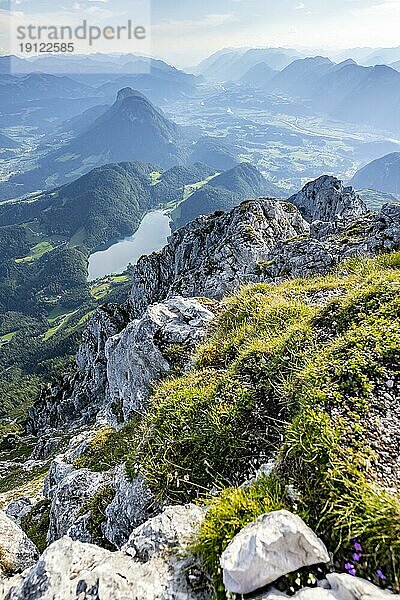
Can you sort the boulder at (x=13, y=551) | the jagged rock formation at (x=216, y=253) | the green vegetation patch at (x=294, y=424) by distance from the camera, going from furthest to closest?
the jagged rock formation at (x=216, y=253) < the boulder at (x=13, y=551) < the green vegetation patch at (x=294, y=424)

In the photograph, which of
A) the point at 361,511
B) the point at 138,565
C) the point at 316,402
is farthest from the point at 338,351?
the point at 138,565

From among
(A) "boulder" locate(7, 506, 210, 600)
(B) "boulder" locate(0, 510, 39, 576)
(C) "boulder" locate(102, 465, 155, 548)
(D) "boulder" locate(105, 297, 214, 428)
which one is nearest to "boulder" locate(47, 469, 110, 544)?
(B) "boulder" locate(0, 510, 39, 576)

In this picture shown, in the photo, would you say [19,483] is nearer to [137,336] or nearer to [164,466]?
[137,336]

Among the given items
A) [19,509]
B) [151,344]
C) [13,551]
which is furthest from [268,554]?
[19,509]

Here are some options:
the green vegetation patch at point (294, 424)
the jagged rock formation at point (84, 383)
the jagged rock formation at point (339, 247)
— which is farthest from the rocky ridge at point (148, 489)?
the jagged rock formation at point (84, 383)

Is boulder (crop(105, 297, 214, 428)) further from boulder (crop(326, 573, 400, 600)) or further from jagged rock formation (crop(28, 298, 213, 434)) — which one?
boulder (crop(326, 573, 400, 600))

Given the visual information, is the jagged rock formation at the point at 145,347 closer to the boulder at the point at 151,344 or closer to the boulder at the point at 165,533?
the boulder at the point at 151,344
